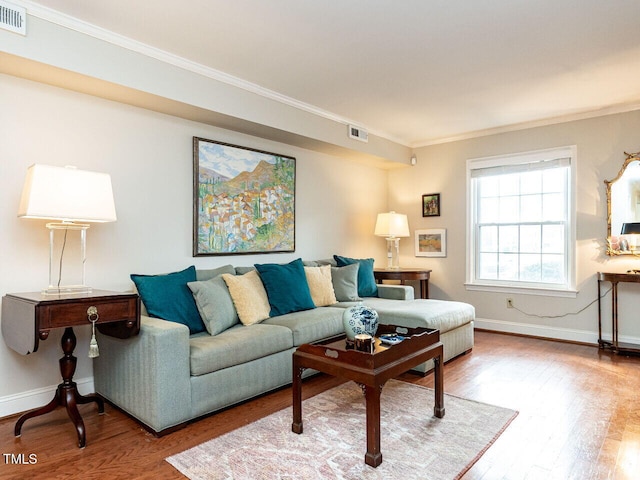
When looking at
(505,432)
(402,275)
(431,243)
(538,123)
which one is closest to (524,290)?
(431,243)

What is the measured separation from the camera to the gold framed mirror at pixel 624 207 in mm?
4055

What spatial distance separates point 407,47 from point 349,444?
2.63m

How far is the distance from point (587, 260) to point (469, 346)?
1689mm

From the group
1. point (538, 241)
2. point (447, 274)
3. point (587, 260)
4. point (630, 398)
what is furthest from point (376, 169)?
point (630, 398)

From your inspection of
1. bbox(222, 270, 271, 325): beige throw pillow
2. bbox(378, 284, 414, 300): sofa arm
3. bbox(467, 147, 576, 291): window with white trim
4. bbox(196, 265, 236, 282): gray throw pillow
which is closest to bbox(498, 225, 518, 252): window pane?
bbox(467, 147, 576, 291): window with white trim

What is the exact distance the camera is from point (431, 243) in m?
5.49

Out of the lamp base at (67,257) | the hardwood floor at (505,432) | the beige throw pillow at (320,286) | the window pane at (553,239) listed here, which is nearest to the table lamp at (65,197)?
the lamp base at (67,257)

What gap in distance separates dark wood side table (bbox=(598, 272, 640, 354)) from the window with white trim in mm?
408

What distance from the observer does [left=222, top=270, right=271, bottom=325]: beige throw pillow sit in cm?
315

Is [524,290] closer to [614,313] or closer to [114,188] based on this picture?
[614,313]

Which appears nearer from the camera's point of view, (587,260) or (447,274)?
(587,260)

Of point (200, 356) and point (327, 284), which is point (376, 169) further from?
point (200, 356)

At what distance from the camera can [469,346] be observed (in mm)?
3951

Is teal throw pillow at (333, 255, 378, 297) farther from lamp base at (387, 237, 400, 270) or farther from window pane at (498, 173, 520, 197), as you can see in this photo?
window pane at (498, 173, 520, 197)
